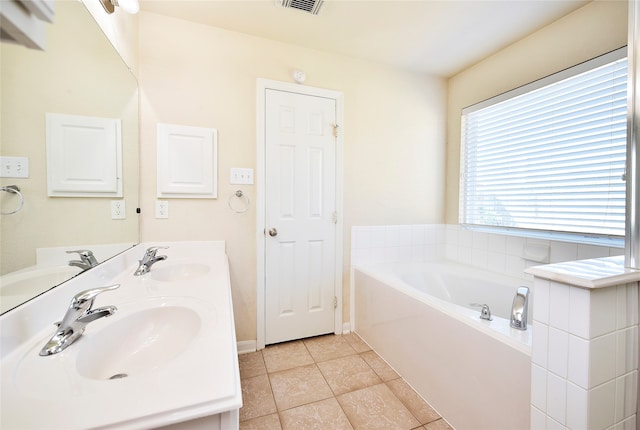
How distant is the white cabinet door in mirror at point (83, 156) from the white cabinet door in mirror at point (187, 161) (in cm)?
34

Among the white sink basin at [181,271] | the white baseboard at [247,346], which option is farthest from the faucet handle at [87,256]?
the white baseboard at [247,346]

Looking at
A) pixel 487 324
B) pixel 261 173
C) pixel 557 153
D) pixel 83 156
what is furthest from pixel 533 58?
pixel 83 156

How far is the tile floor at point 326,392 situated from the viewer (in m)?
1.37

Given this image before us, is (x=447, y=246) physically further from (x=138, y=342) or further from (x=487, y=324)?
(x=138, y=342)

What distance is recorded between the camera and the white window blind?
5.00 feet

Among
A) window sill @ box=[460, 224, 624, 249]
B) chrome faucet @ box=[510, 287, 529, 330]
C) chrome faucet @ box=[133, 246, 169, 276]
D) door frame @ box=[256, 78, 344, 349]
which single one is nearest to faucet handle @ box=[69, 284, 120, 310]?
chrome faucet @ box=[133, 246, 169, 276]

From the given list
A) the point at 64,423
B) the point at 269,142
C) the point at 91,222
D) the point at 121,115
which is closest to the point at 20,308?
the point at 64,423

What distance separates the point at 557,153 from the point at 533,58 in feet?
2.52

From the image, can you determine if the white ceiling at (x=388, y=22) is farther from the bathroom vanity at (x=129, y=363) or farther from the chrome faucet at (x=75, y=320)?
the chrome faucet at (x=75, y=320)

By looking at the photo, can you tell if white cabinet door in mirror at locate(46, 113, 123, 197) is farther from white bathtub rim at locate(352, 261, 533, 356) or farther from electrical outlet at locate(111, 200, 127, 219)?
white bathtub rim at locate(352, 261, 533, 356)

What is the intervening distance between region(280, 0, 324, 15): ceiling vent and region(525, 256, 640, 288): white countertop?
1.88 meters

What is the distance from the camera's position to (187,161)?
1815 mm

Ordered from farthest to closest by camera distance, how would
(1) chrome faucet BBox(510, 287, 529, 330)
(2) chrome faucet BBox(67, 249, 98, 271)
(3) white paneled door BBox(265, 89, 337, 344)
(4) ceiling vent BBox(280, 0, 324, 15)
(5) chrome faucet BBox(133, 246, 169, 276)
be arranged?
(3) white paneled door BBox(265, 89, 337, 344), (4) ceiling vent BBox(280, 0, 324, 15), (5) chrome faucet BBox(133, 246, 169, 276), (1) chrome faucet BBox(510, 287, 529, 330), (2) chrome faucet BBox(67, 249, 98, 271)

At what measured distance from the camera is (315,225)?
86.4 inches
